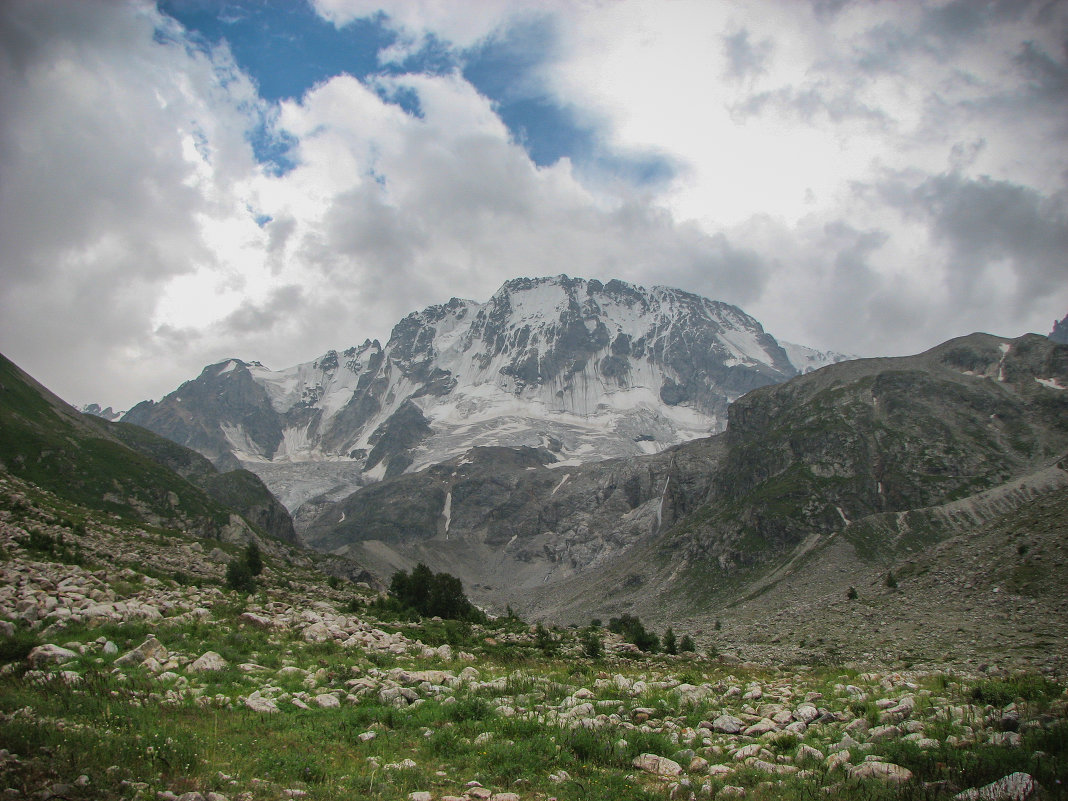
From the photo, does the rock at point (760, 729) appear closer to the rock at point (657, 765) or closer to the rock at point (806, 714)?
the rock at point (806, 714)

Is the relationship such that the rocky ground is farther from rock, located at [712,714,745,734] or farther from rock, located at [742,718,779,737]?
rock, located at [742,718,779,737]

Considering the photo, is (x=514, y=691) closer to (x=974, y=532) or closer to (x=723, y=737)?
(x=723, y=737)

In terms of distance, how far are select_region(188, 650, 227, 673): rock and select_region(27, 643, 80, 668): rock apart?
2.74 metres

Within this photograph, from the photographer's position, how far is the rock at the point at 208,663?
1692cm

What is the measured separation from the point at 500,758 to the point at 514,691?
572 centimetres

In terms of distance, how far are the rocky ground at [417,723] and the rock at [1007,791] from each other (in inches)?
1.3

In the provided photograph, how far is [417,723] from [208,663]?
6.72 m

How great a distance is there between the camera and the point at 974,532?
78.2 meters

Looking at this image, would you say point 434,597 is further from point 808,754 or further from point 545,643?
point 808,754

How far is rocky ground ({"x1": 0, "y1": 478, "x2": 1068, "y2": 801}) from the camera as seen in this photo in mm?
10602

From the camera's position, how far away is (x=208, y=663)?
56.9ft

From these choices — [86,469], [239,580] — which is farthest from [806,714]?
[86,469]

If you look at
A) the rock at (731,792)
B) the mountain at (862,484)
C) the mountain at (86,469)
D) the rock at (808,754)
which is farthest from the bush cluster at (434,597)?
the mountain at (862,484)

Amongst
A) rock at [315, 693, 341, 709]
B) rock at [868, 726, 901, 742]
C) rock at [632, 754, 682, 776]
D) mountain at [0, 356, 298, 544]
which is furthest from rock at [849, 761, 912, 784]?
mountain at [0, 356, 298, 544]
